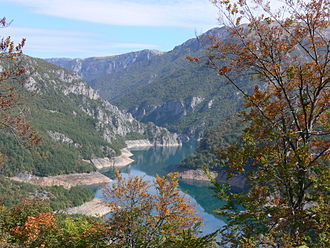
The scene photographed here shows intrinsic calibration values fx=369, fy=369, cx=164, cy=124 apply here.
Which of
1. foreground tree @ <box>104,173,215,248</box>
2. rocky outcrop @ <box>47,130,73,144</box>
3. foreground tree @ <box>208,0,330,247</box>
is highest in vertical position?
foreground tree @ <box>208,0,330,247</box>

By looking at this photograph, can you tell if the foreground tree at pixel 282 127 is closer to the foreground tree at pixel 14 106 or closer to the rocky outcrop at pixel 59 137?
the foreground tree at pixel 14 106

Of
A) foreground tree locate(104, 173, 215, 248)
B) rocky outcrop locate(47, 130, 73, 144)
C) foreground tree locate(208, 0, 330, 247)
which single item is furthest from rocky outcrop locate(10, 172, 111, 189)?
foreground tree locate(208, 0, 330, 247)

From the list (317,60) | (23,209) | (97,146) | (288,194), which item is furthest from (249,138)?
(97,146)

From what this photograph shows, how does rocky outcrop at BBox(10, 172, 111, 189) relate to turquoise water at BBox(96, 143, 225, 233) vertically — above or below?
below

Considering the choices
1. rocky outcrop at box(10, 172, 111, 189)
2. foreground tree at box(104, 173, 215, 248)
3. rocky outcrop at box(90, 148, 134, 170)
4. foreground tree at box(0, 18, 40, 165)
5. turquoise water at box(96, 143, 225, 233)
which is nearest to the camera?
foreground tree at box(0, 18, 40, 165)

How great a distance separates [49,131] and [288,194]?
17827 cm

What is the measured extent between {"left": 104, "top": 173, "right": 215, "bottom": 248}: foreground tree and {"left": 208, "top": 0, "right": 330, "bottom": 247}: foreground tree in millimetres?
6160

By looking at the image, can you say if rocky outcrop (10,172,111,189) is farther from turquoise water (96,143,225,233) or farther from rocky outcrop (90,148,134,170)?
rocky outcrop (90,148,134,170)

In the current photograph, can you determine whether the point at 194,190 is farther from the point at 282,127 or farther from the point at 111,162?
the point at 282,127

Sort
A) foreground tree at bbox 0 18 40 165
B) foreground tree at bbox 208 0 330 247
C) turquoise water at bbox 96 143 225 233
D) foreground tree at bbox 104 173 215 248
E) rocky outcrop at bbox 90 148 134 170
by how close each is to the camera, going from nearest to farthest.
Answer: foreground tree at bbox 208 0 330 247 → foreground tree at bbox 0 18 40 165 → foreground tree at bbox 104 173 215 248 → turquoise water at bbox 96 143 225 233 → rocky outcrop at bbox 90 148 134 170

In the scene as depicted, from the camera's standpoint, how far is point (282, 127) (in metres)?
13.0

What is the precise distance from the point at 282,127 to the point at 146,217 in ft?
31.3

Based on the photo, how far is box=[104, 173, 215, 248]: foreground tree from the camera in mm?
18688

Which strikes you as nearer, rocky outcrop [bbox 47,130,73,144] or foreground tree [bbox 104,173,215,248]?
foreground tree [bbox 104,173,215,248]
